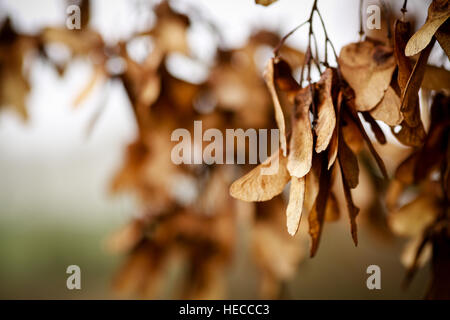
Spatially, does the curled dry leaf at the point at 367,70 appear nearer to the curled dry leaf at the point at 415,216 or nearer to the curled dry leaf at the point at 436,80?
the curled dry leaf at the point at 436,80

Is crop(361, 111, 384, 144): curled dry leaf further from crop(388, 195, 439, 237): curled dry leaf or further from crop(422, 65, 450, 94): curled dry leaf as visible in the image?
crop(388, 195, 439, 237): curled dry leaf

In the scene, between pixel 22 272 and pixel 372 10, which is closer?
pixel 372 10

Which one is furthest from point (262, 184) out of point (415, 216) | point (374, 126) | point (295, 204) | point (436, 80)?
point (415, 216)

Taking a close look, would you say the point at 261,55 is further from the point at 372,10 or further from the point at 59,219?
the point at 59,219

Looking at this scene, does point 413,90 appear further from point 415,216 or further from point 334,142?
point 415,216

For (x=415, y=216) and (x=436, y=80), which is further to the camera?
(x=415, y=216)

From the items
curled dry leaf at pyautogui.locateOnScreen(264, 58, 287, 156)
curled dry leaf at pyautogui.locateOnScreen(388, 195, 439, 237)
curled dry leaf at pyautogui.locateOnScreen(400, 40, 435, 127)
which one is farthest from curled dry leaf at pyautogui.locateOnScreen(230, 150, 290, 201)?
curled dry leaf at pyautogui.locateOnScreen(388, 195, 439, 237)

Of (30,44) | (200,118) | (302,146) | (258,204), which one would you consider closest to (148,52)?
(200,118)
